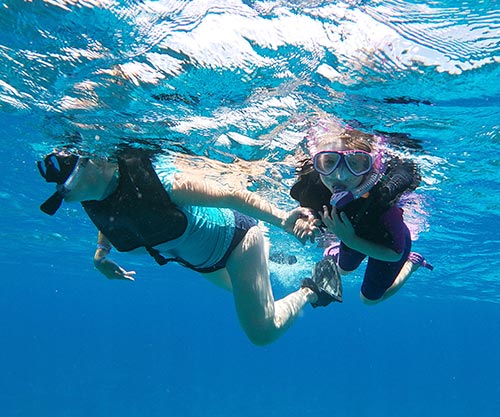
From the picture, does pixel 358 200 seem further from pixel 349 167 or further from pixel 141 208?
pixel 141 208

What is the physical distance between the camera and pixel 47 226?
28641 millimetres

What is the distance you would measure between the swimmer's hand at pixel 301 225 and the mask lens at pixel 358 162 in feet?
3.72

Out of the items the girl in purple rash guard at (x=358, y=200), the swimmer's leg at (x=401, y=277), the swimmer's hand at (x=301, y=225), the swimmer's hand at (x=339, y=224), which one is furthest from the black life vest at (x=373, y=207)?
the swimmer's leg at (x=401, y=277)

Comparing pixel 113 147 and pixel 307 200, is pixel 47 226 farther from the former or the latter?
pixel 307 200

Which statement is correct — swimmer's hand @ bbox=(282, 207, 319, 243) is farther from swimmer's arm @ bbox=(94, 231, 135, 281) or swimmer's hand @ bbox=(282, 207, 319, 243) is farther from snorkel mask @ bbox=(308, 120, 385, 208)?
swimmer's arm @ bbox=(94, 231, 135, 281)

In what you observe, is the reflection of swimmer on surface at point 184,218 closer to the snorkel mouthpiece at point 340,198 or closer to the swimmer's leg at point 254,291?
the swimmer's leg at point 254,291

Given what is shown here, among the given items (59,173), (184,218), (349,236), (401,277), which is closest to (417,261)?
A: (401,277)

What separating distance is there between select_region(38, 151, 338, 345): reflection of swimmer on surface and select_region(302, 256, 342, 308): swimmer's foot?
1.55 metres

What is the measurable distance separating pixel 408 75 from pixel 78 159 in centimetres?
536

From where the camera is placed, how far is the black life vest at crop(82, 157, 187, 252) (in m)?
5.95

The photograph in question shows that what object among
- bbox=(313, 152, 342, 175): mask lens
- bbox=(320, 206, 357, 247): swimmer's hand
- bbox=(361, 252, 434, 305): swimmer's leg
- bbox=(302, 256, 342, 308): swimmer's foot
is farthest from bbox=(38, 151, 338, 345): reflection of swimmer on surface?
bbox=(361, 252, 434, 305): swimmer's leg

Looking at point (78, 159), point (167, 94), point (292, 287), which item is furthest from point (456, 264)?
point (78, 159)

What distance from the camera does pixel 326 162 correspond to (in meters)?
6.47

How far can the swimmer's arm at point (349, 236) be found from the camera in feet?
19.0
